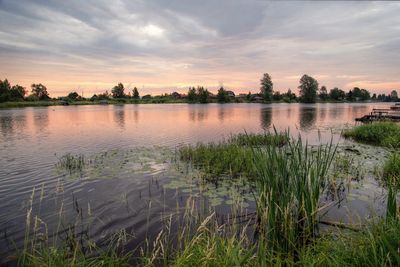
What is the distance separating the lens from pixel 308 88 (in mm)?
183500

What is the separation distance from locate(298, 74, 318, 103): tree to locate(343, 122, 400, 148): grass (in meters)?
168

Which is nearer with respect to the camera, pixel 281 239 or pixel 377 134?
pixel 281 239

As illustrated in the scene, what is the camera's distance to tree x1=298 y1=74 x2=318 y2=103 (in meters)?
182

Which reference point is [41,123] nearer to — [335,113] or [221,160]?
[221,160]

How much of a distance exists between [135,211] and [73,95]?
191 meters

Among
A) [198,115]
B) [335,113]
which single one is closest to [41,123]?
[198,115]

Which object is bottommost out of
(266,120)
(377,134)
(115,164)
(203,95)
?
(115,164)

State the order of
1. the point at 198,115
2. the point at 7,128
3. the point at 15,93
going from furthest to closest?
the point at 15,93
the point at 198,115
the point at 7,128

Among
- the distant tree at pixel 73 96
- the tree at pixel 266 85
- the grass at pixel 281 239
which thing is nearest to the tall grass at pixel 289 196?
the grass at pixel 281 239

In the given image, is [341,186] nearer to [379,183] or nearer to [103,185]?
[379,183]

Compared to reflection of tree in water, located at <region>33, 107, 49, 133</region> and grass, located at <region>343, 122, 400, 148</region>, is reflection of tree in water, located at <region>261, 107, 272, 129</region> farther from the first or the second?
reflection of tree in water, located at <region>33, 107, 49, 133</region>

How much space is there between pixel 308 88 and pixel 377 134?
564 ft

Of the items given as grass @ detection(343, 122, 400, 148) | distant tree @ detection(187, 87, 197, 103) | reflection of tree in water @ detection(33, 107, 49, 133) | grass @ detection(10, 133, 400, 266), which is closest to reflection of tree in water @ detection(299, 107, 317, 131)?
grass @ detection(343, 122, 400, 148)

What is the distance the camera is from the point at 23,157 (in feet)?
64.7
